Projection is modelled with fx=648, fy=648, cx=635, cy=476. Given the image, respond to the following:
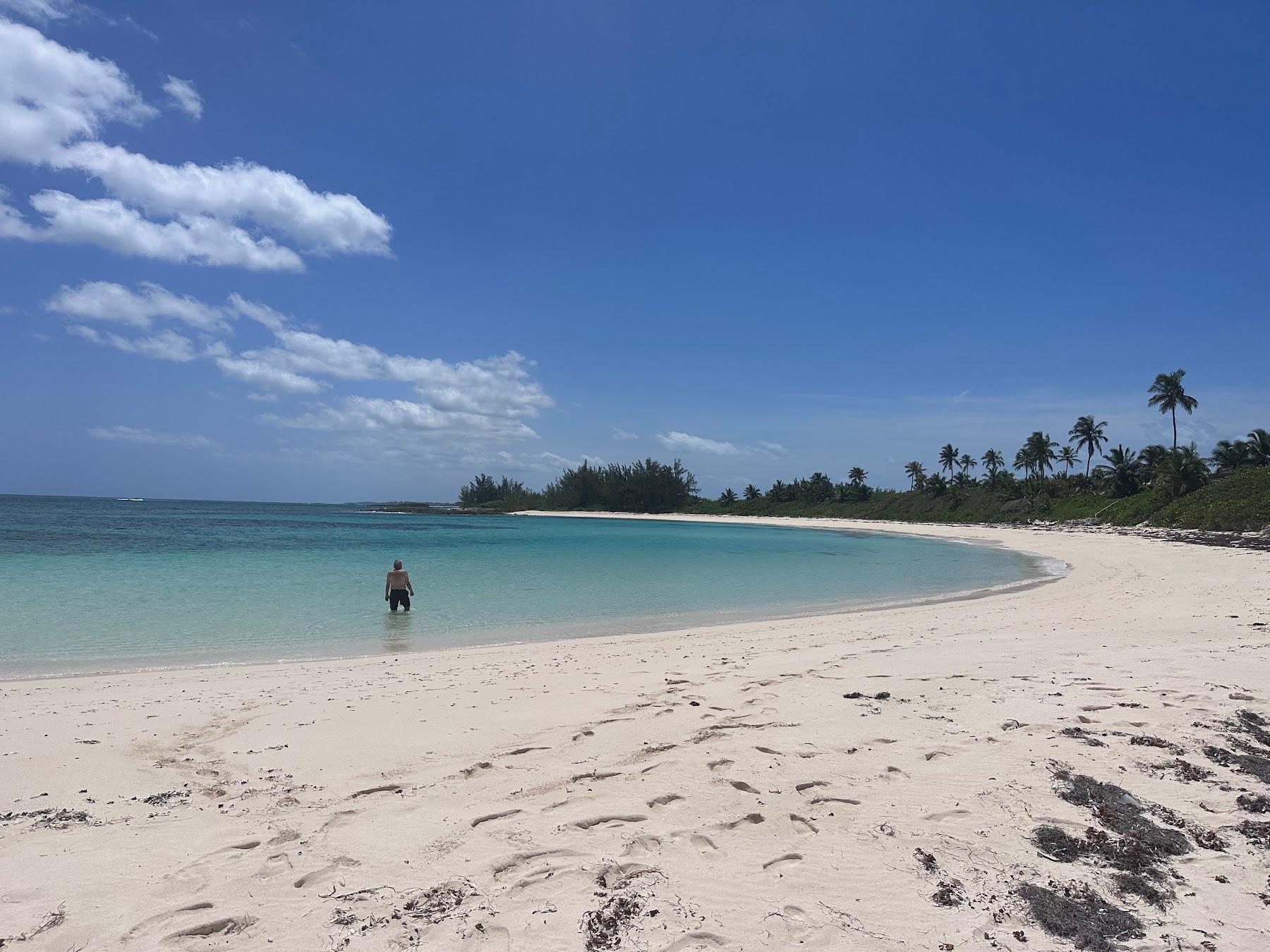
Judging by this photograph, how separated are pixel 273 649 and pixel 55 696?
370cm

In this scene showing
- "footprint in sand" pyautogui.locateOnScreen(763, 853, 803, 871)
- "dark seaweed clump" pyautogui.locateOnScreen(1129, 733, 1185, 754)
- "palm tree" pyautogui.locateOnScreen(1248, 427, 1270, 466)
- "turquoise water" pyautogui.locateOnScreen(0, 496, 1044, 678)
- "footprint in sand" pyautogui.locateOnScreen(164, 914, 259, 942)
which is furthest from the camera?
"palm tree" pyautogui.locateOnScreen(1248, 427, 1270, 466)

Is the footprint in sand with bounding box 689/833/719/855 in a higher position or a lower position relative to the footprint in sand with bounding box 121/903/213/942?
higher

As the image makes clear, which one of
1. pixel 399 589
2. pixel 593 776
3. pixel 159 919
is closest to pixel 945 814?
pixel 593 776

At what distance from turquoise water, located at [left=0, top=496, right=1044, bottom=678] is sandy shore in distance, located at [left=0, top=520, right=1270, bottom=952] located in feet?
11.9

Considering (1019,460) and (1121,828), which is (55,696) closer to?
(1121,828)

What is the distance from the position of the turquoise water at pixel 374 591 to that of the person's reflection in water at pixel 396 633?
3.5 inches

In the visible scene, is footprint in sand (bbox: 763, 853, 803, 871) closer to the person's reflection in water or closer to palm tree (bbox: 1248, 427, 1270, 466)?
the person's reflection in water

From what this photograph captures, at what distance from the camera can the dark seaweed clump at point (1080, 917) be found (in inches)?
126

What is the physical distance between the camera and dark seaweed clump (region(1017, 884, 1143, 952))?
320 centimetres

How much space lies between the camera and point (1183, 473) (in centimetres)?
5084

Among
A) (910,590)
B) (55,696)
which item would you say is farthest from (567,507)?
(55,696)

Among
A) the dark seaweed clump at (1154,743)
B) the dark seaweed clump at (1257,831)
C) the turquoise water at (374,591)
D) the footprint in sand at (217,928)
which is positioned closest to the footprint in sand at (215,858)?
the footprint in sand at (217,928)

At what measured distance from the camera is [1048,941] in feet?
10.5

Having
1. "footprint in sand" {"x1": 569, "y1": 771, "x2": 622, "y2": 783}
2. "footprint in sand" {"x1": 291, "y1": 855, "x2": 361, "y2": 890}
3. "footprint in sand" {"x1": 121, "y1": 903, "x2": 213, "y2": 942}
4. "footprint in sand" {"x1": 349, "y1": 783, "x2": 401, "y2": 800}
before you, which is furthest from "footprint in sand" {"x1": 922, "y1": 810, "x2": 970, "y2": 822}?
"footprint in sand" {"x1": 121, "y1": 903, "x2": 213, "y2": 942}
